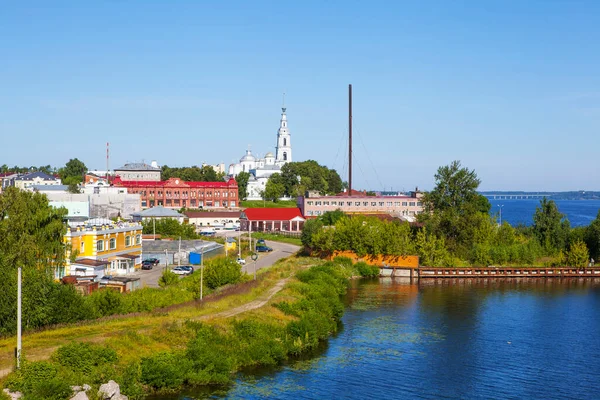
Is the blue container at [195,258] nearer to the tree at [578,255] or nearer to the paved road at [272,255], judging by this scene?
the paved road at [272,255]

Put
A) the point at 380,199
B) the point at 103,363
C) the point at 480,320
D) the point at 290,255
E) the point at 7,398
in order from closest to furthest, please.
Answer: the point at 7,398
the point at 103,363
the point at 480,320
the point at 290,255
the point at 380,199

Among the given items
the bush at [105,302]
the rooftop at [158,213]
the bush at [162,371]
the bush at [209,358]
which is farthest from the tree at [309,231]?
the bush at [162,371]

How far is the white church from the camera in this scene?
14888 centimetres

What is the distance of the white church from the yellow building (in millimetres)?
89171


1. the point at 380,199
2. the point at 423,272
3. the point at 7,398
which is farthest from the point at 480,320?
the point at 380,199

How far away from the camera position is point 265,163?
558 feet

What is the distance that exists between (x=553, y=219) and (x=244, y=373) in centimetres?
4943

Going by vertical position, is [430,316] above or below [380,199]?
below

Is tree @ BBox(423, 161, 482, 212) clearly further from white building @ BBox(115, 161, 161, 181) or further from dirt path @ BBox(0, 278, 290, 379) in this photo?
white building @ BBox(115, 161, 161, 181)

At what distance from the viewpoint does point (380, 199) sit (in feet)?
323

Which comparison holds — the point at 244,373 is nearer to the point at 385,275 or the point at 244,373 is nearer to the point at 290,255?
the point at 385,275

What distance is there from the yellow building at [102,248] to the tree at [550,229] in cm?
3942

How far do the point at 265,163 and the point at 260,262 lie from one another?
359 ft

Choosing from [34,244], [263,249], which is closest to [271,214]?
[263,249]
